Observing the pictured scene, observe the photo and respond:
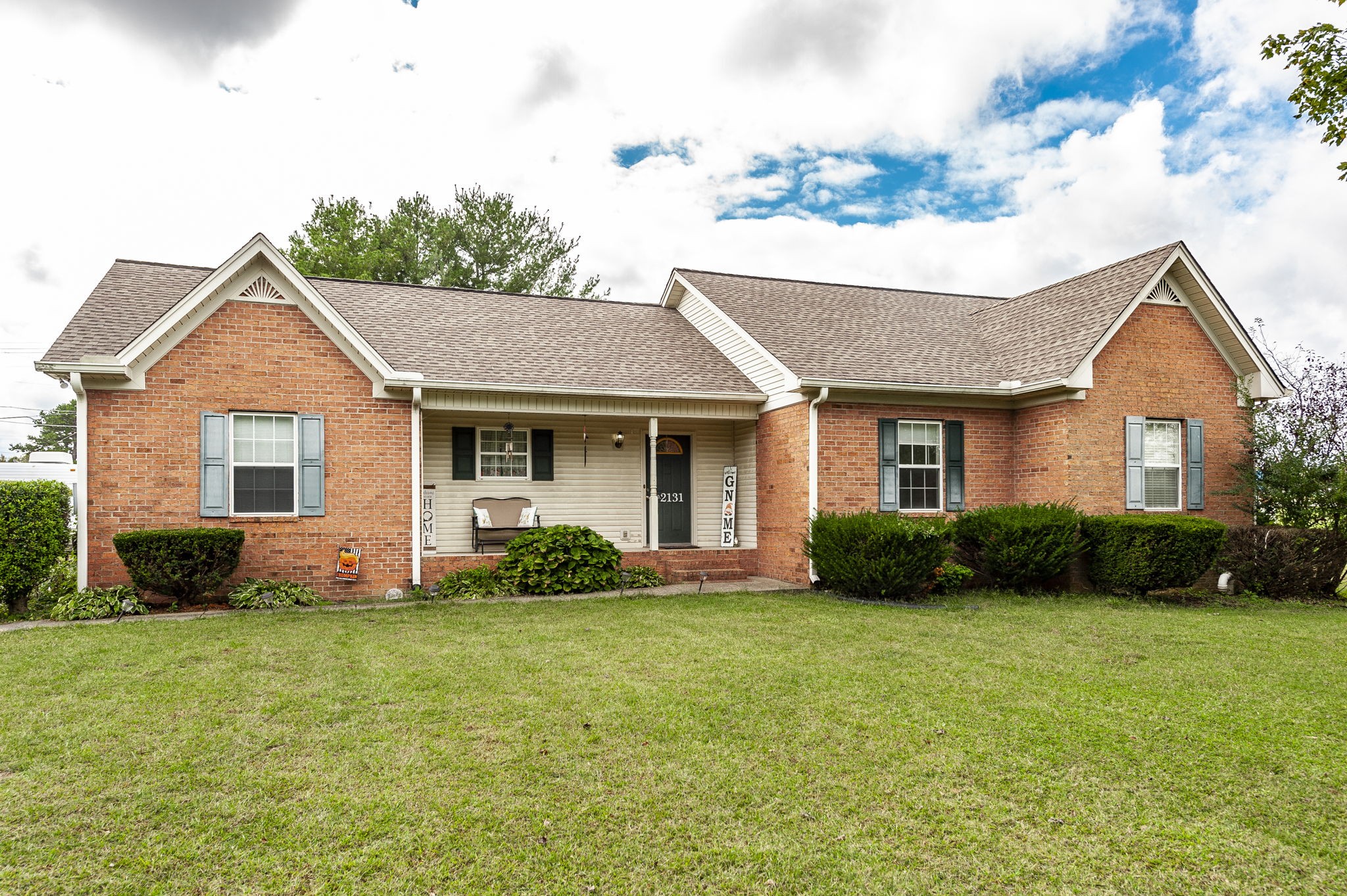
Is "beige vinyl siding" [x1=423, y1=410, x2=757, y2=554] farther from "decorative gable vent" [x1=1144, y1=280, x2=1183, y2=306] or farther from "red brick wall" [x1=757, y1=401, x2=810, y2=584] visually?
"decorative gable vent" [x1=1144, y1=280, x2=1183, y2=306]

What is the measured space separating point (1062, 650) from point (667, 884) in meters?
5.83

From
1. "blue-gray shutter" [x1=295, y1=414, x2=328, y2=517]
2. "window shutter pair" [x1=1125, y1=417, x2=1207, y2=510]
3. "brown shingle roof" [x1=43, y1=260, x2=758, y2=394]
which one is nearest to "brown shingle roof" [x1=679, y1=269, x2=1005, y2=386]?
"brown shingle roof" [x1=43, y1=260, x2=758, y2=394]

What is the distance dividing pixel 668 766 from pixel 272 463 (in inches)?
334

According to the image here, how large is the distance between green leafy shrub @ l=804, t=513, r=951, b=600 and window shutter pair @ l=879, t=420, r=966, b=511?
1.30m

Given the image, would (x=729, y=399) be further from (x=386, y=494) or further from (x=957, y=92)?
(x=957, y=92)

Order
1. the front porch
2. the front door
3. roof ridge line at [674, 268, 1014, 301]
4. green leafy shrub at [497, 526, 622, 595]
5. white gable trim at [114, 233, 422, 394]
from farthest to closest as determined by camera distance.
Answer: roof ridge line at [674, 268, 1014, 301] → the front door → the front porch → green leafy shrub at [497, 526, 622, 595] → white gable trim at [114, 233, 422, 394]

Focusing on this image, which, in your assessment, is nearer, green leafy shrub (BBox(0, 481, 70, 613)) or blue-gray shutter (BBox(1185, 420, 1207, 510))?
green leafy shrub (BBox(0, 481, 70, 613))

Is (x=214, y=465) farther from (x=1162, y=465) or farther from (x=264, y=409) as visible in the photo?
(x=1162, y=465)

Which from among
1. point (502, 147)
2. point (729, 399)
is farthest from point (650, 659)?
point (502, 147)

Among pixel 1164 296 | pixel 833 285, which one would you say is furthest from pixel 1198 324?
pixel 833 285

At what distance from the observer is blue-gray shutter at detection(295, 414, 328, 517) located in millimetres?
→ 10461

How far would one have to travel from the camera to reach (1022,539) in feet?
35.8

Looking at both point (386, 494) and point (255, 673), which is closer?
point (255, 673)

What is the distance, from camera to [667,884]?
3.04 meters
